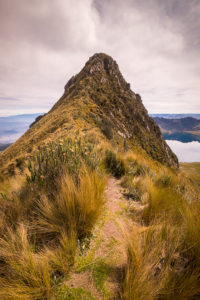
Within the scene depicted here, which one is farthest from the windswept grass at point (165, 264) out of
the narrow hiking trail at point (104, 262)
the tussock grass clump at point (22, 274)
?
the tussock grass clump at point (22, 274)

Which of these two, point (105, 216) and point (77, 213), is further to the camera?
point (105, 216)

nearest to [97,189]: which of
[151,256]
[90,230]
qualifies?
[90,230]

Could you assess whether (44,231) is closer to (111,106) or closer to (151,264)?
(151,264)

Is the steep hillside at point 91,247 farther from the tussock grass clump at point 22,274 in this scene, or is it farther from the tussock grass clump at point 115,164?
the tussock grass clump at point 115,164

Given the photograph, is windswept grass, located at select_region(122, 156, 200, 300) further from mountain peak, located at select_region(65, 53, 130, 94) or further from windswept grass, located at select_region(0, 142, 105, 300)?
mountain peak, located at select_region(65, 53, 130, 94)

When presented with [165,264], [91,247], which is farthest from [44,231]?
[165,264]

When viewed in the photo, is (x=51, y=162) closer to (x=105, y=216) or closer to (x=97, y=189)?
(x=97, y=189)

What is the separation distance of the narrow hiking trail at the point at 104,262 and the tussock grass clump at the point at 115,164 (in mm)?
1764

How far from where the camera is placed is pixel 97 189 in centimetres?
200

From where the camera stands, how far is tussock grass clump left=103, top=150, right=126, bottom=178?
12.3ft

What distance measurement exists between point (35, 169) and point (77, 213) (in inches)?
51.2

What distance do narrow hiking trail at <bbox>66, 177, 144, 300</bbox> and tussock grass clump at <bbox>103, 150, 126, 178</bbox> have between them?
1.76m

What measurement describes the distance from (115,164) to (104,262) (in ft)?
9.02

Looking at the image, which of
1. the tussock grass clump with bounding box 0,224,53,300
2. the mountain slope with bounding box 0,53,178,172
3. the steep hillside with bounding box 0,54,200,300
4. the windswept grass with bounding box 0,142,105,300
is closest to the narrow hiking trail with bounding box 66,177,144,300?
the steep hillside with bounding box 0,54,200,300
